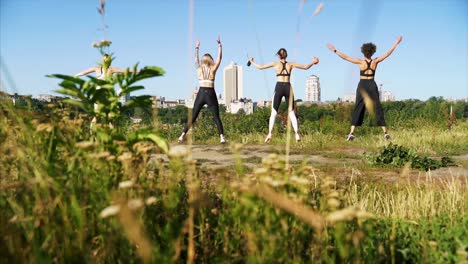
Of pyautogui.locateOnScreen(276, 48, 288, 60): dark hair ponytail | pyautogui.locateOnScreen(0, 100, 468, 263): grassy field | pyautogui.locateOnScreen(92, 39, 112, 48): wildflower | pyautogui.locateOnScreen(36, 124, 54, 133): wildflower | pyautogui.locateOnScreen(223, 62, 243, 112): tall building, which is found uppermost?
pyautogui.locateOnScreen(276, 48, 288, 60): dark hair ponytail

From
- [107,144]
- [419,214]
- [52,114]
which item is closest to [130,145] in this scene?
[107,144]

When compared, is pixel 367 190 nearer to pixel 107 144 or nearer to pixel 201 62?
pixel 107 144

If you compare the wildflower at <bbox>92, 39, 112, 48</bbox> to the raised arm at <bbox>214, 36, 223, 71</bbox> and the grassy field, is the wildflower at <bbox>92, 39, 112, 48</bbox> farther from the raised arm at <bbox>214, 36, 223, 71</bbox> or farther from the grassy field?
the raised arm at <bbox>214, 36, 223, 71</bbox>

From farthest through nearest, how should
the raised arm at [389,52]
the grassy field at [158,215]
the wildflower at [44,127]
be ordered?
the raised arm at [389,52], the wildflower at [44,127], the grassy field at [158,215]

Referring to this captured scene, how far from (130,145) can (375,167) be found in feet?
14.0

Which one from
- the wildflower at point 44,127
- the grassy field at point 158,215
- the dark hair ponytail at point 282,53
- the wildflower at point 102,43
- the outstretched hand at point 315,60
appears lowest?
the grassy field at point 158,215

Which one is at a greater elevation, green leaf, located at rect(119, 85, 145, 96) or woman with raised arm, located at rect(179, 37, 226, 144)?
woman with raised arm, located at rect(179, 37, 226, 144)

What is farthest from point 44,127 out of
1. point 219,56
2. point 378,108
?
point 378,108

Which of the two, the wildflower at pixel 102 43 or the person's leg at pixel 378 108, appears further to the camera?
the person's leg at pixel 378 108

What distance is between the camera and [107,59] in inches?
106

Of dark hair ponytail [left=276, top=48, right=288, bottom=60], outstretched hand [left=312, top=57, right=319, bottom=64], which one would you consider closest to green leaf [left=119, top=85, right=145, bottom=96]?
outstretched hand [left=312, top=57, right=319, bottom=64]

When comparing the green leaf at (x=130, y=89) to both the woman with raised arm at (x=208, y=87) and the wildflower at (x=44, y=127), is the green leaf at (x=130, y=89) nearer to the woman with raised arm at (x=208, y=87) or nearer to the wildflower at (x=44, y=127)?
the wildflower at (x=44, y=127)

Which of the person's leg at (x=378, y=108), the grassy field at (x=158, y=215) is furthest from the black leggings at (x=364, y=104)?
the grassy field at (x=158, y=215)

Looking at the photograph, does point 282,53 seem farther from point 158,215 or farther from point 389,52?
point 158,215
